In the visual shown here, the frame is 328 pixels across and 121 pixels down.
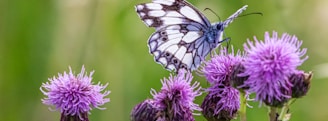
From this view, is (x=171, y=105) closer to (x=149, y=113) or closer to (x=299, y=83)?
(x=149, y=113)

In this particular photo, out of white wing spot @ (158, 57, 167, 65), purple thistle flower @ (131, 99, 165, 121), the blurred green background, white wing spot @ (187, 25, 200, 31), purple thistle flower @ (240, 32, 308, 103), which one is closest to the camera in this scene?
purple thistle flower @ (240, 32, 308, 103)

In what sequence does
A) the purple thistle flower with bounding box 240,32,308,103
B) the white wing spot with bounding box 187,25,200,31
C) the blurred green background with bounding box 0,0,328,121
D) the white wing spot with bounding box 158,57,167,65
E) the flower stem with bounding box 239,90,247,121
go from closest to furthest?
1. the purple thistle flower with bounding box 240,32,308,103
2. the flower stem with bounding box 239,90,247,121
3. the white wing spot with bounding box 158,57,167,65
4. the white wing spot with bounding box 187,25,200,31
5. the blurred green background with bounding box 0,0,328,121

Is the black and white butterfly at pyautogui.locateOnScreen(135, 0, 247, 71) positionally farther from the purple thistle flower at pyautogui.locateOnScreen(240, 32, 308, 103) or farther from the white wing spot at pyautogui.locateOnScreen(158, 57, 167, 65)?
the purple thistle flower at pyautogui.locateOnScreen(240, 32, 308, 103)

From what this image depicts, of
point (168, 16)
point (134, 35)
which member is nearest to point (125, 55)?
point (134, 35)

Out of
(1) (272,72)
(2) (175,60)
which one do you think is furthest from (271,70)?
(2) (175,60)

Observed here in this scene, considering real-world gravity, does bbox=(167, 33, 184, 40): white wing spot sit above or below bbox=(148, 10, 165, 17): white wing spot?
below

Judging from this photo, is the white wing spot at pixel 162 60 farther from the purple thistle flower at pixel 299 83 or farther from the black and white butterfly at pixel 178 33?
the purple thistle flower at pixel 299 83

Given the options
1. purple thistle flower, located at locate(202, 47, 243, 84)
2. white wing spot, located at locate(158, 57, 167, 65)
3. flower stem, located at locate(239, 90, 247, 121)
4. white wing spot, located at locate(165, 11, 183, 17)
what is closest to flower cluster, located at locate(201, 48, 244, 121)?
purple thistle flower, located at locate(202, 47, 243, 84)
